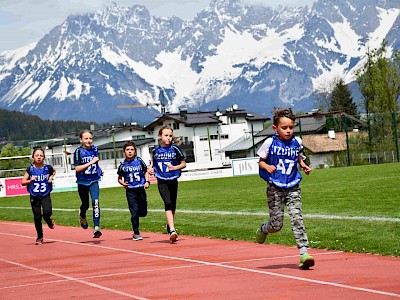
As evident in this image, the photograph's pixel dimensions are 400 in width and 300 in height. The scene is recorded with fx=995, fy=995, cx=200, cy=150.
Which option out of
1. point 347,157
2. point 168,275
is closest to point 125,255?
point 168,275

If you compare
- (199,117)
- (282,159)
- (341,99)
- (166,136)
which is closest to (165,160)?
(166,136)

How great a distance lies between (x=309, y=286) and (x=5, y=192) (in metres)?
48.5

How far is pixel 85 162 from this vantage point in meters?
18.0

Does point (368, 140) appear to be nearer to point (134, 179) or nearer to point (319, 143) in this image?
point (319, 143)

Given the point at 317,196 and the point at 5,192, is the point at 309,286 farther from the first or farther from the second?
the point at 5,192

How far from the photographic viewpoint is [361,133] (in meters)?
65.9

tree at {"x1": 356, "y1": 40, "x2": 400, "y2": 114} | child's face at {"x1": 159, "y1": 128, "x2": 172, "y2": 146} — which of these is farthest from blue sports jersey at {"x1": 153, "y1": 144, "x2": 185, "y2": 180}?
tree at {"x1": 356, "y1": 40, "x2": 400, "y2": 114}

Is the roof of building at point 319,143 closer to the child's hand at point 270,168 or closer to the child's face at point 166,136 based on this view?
the child's face at point 166,136

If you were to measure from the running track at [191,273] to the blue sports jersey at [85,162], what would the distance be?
1.53 meters

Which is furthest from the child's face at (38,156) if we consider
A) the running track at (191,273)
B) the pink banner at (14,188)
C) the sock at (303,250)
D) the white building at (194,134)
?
the white building at (194,134)

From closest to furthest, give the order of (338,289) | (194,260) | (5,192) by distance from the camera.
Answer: (338,289) < (194,260) < (5,192)

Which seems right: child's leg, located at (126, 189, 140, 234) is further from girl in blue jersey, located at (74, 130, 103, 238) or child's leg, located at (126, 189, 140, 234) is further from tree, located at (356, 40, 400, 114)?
tree, located at (356, 40, 400, 114)

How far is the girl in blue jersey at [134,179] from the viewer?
57.6 feet

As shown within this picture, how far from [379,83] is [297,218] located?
247 feet
